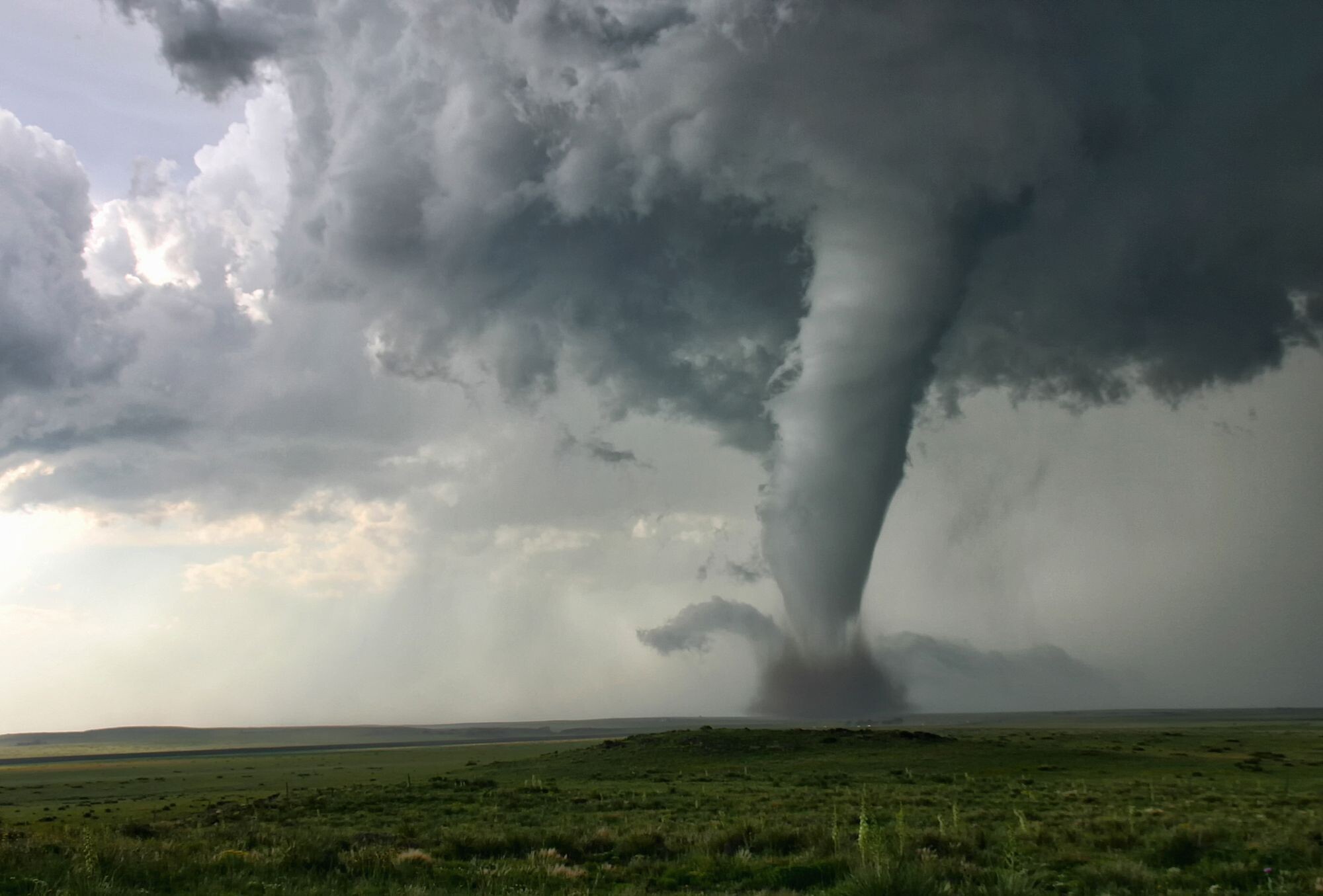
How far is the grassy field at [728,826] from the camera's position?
52.3ft

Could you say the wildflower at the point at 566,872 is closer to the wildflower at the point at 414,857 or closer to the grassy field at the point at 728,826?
the grassy field at the point at 728,826

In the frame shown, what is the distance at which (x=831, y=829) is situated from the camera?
2306 centimetres

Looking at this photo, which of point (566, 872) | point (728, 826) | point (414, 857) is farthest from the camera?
point (728, 826)

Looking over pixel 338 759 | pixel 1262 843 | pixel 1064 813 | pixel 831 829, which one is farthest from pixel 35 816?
pixel 338 759

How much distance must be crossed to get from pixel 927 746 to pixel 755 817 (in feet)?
154

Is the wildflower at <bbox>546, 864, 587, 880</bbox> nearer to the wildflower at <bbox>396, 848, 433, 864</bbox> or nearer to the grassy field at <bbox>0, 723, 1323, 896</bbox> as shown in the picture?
the grassy field at <bbox>0, 723, 1323, 896</bbox>

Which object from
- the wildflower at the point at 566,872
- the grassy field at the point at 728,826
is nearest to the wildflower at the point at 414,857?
the grassy field at the point at 728,826

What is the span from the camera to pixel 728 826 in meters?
24.6

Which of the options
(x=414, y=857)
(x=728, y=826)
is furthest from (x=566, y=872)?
(x=728, y=826)

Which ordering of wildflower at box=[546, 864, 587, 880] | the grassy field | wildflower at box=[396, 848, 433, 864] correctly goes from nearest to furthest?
1. the grassy field
2. wildflower at box=[546, 864, 587, 880]
3. wildflower at box=[396, 848, 433, 864]

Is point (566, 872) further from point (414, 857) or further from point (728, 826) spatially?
point (728, 826)

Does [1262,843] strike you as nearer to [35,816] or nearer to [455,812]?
[455,812]

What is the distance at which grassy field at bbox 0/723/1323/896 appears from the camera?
16.0 m

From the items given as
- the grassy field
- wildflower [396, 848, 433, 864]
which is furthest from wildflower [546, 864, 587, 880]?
wildflower [396, 848, 433, 864]
